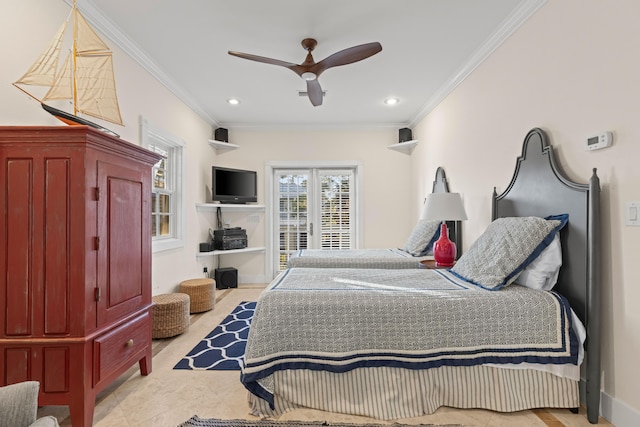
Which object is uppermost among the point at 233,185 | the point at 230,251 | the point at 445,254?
the point at 233,185

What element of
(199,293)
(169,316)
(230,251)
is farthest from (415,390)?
(230,251)

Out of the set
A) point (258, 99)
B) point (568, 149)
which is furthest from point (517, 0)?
point (258, 99)

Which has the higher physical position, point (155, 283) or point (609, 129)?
point (609, 129)

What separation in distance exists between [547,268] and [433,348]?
895 millimetres

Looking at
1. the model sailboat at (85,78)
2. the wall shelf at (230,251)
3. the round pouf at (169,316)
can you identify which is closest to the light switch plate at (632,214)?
the model sailboat at (85,78)

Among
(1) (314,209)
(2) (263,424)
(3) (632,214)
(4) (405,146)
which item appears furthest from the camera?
(1) (314,209)

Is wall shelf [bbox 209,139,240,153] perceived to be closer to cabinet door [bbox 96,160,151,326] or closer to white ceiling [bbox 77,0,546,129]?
white ceiling [bbox 77,0,546,129]

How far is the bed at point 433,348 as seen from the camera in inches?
68.9

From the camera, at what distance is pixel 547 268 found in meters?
1.98

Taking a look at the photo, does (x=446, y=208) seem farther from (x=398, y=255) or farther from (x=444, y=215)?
(x=398, y=255)

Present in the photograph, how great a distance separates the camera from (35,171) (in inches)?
64.8

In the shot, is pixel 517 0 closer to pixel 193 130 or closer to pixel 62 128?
pixel 62 128

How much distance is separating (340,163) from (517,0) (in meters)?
3.33

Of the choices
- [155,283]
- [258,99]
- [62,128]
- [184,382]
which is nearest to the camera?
[62,128]
